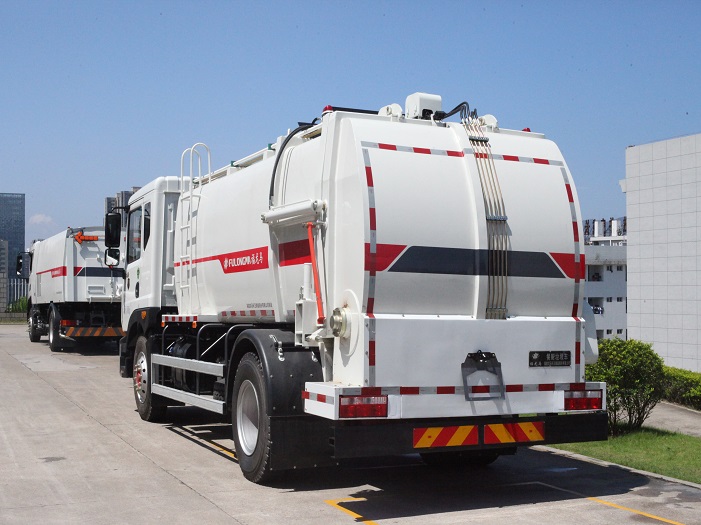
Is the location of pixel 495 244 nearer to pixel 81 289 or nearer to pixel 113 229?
pixel 113 229

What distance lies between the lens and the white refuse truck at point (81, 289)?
25109 millimetres

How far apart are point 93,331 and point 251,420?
60.6ft

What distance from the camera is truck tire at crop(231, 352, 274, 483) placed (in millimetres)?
7844

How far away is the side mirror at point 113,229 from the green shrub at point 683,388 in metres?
8.96

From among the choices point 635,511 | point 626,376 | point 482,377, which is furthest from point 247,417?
point 626,376

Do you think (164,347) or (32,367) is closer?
(164,347)

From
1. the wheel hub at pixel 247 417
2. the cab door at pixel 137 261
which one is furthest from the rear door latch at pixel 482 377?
the cab door at pixel 137 261

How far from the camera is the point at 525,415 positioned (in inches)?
309

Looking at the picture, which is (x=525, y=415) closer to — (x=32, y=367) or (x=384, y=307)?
(x=384, y=307)

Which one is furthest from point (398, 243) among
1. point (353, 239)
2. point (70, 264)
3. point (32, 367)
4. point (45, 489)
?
point (70, 264)

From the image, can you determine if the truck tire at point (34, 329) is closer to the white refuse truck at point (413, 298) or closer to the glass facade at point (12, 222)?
the white refuse truck at point (413, 298)

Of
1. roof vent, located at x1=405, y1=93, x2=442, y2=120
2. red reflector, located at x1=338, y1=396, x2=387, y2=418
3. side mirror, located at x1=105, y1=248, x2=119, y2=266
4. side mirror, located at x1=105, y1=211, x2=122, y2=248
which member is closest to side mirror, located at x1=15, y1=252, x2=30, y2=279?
side mirror, located at x1=105, y1=248, x2=119, y2=266

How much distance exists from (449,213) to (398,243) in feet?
1.86

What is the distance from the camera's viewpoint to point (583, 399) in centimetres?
786
